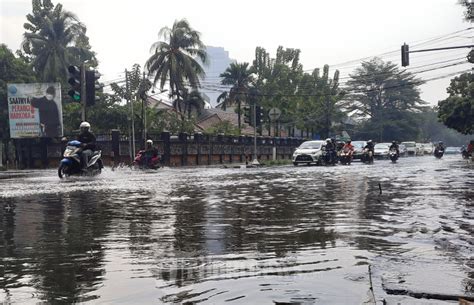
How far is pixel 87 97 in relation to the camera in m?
17.2

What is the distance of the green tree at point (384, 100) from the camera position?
84.4 metres

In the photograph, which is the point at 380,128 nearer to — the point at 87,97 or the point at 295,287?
the point at 87,97

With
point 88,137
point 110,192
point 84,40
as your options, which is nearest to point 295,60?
point 84,40

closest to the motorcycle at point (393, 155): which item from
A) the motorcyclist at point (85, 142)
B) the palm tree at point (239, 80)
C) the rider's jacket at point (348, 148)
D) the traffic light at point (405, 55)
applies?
the rider's jacket at point (348, 148)

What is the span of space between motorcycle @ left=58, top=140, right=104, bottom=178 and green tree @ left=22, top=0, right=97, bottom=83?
3246cm

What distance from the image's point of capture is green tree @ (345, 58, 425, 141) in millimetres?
84444

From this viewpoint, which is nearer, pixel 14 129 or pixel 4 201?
pixel 4 201

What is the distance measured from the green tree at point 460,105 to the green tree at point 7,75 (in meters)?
33.9

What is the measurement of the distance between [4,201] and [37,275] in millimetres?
6965

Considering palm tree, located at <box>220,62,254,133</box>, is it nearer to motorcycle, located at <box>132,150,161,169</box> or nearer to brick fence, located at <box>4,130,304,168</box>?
brick fence, located at <box>4,130,304,168</box>

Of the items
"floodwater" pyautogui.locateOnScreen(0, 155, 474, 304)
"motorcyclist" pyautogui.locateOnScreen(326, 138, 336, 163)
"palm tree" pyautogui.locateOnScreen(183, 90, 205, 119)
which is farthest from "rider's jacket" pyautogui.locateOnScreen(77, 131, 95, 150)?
"palm tree" pyautogui.locateOnScreen(183, 90, 205, 119)

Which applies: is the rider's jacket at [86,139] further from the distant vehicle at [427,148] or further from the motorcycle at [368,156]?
the distant vehicle at [427,148]

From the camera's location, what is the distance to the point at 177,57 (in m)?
48.8

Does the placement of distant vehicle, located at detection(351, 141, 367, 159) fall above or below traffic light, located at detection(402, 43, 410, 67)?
below
